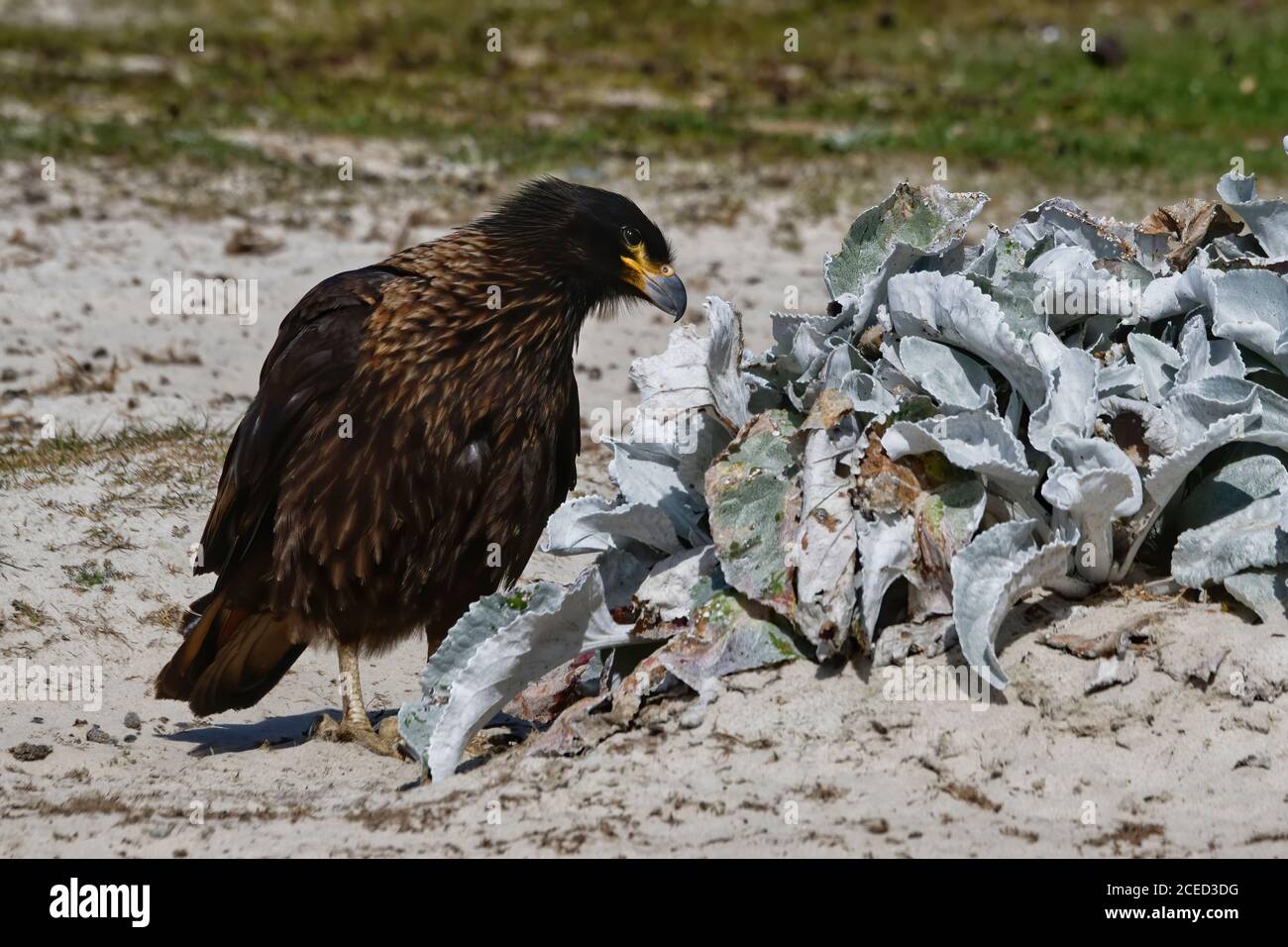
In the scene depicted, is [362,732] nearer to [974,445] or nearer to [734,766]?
[734,766]

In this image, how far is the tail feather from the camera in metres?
4.89

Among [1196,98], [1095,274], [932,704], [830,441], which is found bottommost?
[932,704]

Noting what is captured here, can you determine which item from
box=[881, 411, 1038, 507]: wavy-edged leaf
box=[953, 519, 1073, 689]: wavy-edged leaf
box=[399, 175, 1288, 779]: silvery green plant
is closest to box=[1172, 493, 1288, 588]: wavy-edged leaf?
box=[399, 175, 1288, 779]: silvery green plant

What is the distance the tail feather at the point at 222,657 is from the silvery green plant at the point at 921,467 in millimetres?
1092

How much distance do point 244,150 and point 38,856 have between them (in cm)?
1021

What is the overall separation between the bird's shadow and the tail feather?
97 millimetres

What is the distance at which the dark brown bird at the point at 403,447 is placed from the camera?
181 inches

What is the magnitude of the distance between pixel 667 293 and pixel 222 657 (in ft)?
5.73

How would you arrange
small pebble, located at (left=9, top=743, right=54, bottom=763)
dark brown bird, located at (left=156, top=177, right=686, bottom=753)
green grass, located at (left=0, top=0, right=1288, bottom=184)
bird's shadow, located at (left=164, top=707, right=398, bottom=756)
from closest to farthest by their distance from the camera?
small pebble, located at (left=9, top=743, right=54, bottom=763)
dark brown bird, located at (left=156, top=177, right=686, bottom=753)
bird's shadow, located at (left=164, top=707, right=398, bottom=756)
green grass, located at (left=0, top=0, right=1288, bottom=184)

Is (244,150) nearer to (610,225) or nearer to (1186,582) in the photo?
(610,225)

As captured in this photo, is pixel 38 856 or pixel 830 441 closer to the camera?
pixel 38 856

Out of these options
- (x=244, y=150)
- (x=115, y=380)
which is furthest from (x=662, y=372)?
(x=244, y=150)

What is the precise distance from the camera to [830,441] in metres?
3.87

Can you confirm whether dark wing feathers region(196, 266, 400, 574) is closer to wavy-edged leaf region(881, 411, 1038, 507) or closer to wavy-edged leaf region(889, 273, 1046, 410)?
wavy-edged leaf region(889, 273, 1046, 410)
